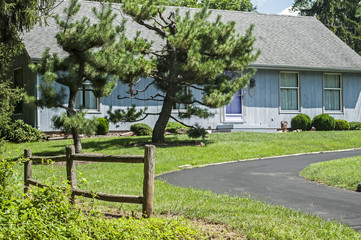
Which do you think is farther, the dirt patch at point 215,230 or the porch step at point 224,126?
the porch step at point 224,126

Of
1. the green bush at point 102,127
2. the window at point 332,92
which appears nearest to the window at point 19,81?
the green bush at point 102,127

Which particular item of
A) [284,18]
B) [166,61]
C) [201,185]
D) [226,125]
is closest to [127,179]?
[201,185]

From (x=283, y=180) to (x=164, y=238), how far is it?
7.13 m

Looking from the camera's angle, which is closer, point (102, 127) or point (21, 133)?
point (21, 133)

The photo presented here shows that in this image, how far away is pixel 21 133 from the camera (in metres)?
22.0

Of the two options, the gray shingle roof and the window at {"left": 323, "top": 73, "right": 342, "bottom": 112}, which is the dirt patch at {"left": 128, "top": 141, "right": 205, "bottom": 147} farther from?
the window at {"left": 323, "top": 73, "right": 342, "bottom": 112}

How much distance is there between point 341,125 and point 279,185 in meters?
16.5

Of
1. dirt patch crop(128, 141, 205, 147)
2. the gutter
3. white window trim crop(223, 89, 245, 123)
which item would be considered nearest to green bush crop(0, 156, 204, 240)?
dirt patch crop(128, 141, 205, 147)

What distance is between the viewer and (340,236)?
6.61m

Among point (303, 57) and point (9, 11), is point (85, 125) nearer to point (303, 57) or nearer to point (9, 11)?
point (9, 11)

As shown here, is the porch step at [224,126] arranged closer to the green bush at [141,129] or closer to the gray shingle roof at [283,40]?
the gray shingle roof at [283,40]

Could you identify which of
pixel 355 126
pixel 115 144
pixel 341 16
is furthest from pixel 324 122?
pixel 341 16

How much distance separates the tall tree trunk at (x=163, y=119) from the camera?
20094mm

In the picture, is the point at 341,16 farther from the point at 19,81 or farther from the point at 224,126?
the point at 19,81
